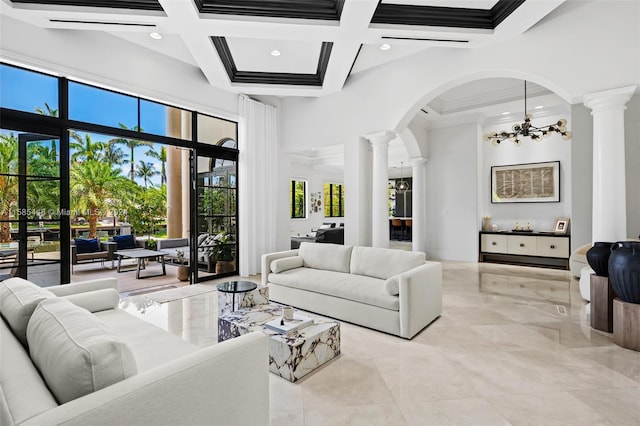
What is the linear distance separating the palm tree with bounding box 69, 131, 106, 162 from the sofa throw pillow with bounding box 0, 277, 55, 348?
7905 millimetres

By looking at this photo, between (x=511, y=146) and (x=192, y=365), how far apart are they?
26.3 feet

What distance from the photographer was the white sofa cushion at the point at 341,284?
10.2 ft

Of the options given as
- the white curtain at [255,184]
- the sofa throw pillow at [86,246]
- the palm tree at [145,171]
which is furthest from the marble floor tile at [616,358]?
the palm tree at [145,171]

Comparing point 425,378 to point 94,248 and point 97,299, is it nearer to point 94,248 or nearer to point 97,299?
point 97,299

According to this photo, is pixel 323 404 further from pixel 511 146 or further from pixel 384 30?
pixel 511 146

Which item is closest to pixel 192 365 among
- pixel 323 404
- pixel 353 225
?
pixel 323 404

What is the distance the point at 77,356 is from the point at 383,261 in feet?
10.3

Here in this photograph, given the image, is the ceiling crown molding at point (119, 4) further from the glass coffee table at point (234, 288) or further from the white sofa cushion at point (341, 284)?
the white sofa cushion at point (341, 284)

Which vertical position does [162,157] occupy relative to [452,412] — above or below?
above

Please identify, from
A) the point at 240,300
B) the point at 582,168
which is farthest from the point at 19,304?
the point at 582,168

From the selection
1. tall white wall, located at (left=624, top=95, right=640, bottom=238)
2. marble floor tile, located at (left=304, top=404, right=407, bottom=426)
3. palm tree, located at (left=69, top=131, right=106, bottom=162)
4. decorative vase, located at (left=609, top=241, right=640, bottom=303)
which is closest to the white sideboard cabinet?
tall white wall, located at (left=624, top=95, right=640, bottom=238)

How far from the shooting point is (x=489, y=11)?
11.4ft

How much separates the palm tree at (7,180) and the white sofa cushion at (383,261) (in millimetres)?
3854

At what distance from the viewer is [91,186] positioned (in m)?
8.31
